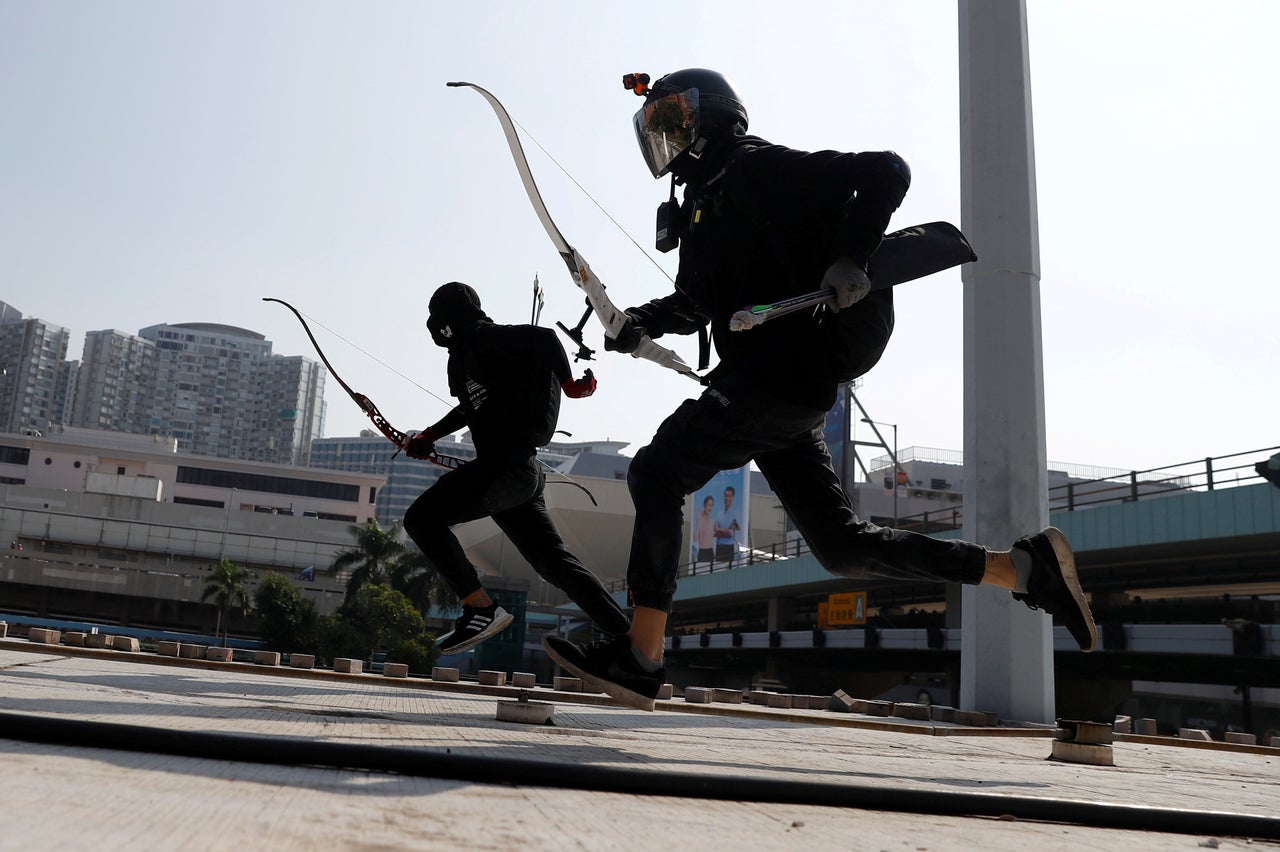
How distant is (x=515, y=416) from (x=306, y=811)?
3527mm

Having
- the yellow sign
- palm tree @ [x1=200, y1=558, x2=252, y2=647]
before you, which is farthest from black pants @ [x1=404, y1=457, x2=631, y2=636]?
palm tree @ [x1=200, y1=558, x2=252, y2=647]

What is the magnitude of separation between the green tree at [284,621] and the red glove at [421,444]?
46030 mm

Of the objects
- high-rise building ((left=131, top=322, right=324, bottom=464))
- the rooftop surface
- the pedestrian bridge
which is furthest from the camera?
high-rise building ((left=131, top=322, right=324, bottom=464))

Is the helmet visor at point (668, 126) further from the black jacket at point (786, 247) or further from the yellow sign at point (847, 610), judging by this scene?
the yellow sign at point (847, 610)

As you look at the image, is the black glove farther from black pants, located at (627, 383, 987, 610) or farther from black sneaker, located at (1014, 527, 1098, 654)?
black sneaker, located at (1014, 527, 1098, 654)

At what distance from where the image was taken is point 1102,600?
93.9ft

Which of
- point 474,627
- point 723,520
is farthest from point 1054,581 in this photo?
point 723,520

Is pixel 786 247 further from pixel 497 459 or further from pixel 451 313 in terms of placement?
pixel 451 313

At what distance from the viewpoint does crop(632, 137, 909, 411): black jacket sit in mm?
3312

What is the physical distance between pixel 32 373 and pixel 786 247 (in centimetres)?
19231

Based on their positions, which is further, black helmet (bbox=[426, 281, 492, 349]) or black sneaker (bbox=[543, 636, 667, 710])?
black helmet (bbox=[426, 281, 492, 349])

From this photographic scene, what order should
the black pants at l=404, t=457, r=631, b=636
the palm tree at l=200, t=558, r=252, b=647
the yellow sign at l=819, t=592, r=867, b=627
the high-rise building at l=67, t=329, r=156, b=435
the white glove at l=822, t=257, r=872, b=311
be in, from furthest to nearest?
the high-rise building at l=67, t=329, r=156, b=435 < the palm tree at l=200, t=558, r=252, b=647 < the yellow sign at l=819, t=592, r=867, b=627 < the black pants at l=404, t=457, r=631, b=636 < the white glove at l=822, t=257, r=872, b=311

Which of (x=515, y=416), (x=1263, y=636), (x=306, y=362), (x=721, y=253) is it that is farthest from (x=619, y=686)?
(x=306, y=362)

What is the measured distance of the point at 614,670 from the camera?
330 centimetres
